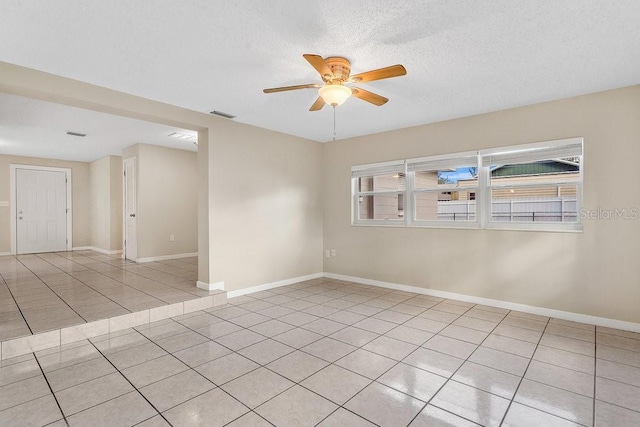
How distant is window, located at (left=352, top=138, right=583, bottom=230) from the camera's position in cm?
365

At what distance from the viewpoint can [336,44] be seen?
2416mm

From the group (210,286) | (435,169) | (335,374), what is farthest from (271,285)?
(435,169)

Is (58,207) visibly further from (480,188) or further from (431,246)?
(480,188)

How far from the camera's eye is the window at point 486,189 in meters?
3.65

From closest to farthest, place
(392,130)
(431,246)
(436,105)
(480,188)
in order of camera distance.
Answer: (436,105) → (480,188) → (431,246) → (392,130)

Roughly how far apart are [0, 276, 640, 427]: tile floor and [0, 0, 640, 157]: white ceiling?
2479mm

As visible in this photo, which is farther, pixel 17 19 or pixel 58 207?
pixel 58 207

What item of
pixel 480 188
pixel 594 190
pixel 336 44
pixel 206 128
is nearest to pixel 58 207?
pixel 206 128

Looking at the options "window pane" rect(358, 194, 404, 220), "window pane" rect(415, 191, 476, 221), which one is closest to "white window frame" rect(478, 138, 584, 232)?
"window pane" rect(415, 191, 476, 221)

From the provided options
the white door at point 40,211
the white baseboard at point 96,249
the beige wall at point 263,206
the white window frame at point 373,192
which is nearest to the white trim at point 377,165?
the white window frame at point 373,192

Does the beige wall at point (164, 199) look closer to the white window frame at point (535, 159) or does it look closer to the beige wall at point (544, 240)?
the beige wall at point (544, 240)

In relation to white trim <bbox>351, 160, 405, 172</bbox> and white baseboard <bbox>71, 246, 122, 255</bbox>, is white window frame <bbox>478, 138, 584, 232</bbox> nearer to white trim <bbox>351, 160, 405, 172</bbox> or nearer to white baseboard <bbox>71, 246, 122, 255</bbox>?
white trim <bbox>351, 160, 405, 172</bbox>

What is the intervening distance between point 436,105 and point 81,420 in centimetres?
421

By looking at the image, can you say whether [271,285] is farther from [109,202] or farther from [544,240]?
[109,202]
